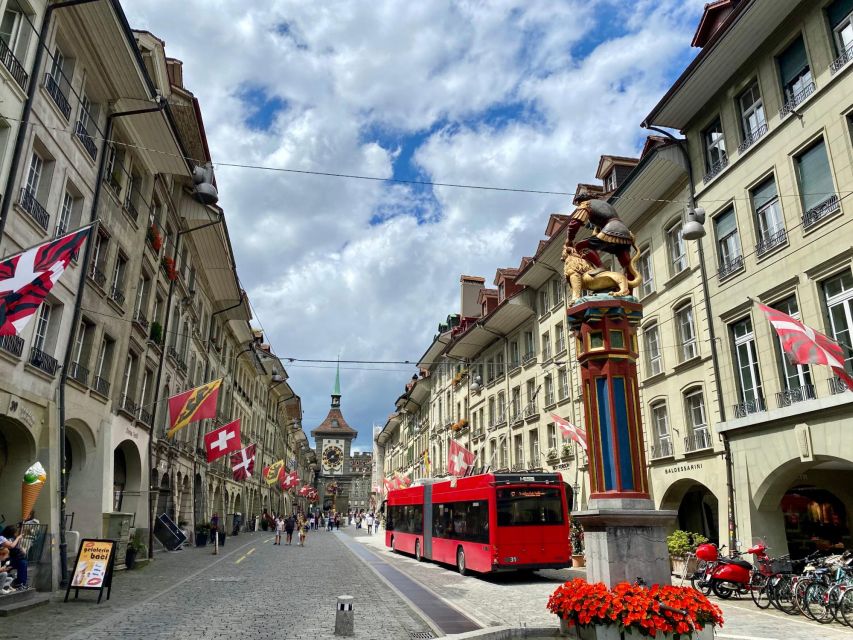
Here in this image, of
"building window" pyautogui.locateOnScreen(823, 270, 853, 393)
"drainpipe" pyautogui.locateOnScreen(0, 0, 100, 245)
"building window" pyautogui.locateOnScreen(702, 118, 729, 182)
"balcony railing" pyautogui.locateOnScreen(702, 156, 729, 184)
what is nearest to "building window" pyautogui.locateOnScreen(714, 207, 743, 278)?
"balcony railing" pyautogui.locateOnScreen(702, 156, 729, 184)

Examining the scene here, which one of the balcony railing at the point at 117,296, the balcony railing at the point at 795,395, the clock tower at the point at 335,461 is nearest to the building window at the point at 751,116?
the balcony railing at the point at 795,395

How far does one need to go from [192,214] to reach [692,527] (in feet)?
80.1

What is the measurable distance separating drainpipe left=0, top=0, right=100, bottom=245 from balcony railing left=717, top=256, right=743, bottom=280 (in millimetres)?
18893

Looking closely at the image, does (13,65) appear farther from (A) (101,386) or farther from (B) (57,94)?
(A) (101,386)

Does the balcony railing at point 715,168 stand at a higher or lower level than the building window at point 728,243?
higher

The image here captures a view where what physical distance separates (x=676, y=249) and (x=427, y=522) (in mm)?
14478

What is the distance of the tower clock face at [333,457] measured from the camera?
141000 millimetres

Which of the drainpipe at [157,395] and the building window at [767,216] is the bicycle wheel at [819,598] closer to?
the building window at [767,216]

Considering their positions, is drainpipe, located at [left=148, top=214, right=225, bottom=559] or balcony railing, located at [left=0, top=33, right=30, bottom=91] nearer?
balcony railing, located at [left=0, top=33, right=30, bottom=91]

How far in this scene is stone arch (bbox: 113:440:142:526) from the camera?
22.8 metres

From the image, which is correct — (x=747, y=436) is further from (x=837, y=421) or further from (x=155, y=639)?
(x=155, y=639)

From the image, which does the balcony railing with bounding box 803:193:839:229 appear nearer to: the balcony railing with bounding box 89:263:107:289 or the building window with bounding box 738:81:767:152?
the building window with bounding box 738:81:767:152

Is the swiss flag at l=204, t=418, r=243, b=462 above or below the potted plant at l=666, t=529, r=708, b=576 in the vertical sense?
above

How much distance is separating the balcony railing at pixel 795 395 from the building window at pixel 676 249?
6819 millimetres
